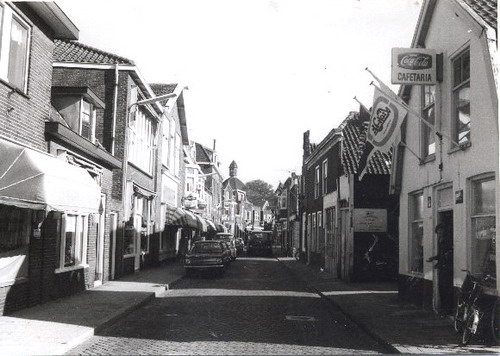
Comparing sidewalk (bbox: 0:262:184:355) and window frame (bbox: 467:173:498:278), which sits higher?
window frame (bbox: 467:173:498:278)

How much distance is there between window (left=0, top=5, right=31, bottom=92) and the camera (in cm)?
1057

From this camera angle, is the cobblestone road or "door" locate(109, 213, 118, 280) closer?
the cobblestone road

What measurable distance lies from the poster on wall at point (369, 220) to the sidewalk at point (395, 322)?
124 inches

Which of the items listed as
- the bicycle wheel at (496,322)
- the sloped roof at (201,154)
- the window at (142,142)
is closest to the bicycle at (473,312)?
the bicycle wheel at (496,322)

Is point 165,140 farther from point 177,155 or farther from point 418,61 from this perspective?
point 418,61

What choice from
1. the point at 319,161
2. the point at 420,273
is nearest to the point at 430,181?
the point at 420,273

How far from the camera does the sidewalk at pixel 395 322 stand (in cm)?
873

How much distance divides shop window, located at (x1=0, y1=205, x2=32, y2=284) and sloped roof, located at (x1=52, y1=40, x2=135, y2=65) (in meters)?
10.5

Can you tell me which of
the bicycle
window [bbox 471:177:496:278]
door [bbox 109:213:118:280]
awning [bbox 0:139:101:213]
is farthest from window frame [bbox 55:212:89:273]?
window [bbox 471:177:496:278]

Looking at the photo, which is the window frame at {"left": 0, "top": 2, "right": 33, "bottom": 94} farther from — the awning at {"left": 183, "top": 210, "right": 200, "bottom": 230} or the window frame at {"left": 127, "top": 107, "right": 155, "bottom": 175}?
the awning at {"left": 183, "top": 210, "right": 200, "bottom": 230}

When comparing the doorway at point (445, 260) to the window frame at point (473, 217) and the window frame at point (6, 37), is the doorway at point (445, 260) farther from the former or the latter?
the window frame at point (6, 37)

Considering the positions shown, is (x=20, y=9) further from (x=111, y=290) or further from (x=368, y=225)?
(x=368, y=225)

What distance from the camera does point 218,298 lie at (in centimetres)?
1555

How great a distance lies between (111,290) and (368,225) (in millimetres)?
10279
